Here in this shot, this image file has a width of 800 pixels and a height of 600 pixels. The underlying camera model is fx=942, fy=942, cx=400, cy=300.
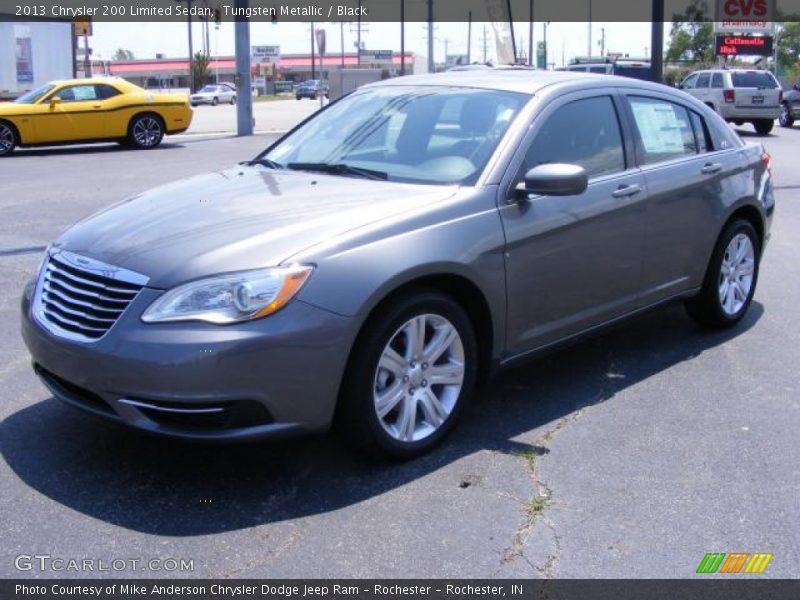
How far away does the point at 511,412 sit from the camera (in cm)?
473

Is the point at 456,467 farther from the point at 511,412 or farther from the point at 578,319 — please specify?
the point at 578,319

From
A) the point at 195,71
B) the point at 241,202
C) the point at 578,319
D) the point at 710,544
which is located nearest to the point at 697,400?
the point at 578,319

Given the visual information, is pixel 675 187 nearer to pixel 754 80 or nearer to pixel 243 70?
pixel 243 70

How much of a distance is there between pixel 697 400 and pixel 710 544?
1.57 m

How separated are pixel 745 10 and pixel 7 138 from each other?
40346 millimetres

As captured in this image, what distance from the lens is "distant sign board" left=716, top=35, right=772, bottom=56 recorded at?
44.7 metres

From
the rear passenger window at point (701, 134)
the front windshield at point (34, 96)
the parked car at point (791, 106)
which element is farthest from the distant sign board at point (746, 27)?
the rear passenger window at point (701, 134)

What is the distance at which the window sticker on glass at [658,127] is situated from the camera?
5.37m

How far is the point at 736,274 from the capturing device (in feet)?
20.3

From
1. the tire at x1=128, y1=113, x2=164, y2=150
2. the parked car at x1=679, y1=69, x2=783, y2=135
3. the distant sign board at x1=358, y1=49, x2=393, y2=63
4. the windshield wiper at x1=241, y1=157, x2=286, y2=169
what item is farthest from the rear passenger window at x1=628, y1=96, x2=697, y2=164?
the distant sign board at x1=358, y1=49, x2=393, y2=63

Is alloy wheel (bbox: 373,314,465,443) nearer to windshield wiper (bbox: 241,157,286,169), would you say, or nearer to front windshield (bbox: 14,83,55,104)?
windshield wiper (bbox: 241,157,286,169)

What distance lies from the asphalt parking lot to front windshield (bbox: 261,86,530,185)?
1252 mm

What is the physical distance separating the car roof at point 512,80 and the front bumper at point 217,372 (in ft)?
6.38

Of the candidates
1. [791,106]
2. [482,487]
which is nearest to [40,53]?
[791,106]
